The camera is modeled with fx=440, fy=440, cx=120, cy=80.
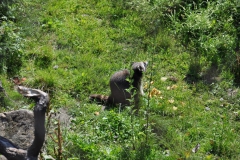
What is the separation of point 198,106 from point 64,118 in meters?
2.54

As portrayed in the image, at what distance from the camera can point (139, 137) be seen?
694 cm

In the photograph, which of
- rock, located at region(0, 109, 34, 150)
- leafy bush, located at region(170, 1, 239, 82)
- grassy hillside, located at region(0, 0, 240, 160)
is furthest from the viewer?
leafy bush, located at region(170, 1, 239, 82)

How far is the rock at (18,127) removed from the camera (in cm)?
636

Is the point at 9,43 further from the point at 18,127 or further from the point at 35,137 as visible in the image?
the point at 35,137

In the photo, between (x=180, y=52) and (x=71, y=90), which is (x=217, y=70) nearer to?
(x=180, y=52)

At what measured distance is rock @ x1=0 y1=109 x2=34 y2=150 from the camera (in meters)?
6.36

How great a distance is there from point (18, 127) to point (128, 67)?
315cm

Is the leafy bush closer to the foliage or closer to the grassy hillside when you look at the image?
the grassy hillside

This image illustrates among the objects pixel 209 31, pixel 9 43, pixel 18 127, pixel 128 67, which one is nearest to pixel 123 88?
pixel 128 67

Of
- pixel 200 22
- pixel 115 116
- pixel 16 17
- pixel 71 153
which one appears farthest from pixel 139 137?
pixel 16 17

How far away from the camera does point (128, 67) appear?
8.98 meters

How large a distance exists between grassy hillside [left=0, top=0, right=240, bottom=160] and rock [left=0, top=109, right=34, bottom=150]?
0.39m

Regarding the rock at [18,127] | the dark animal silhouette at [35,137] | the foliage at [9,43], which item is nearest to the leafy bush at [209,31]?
the foliage at [9,43]

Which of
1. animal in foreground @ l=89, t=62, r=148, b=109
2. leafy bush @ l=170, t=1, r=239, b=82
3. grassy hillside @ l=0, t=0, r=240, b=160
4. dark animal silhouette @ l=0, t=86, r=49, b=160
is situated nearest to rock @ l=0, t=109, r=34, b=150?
grassy hillside @ l=0, t=0, r=240, b=160
